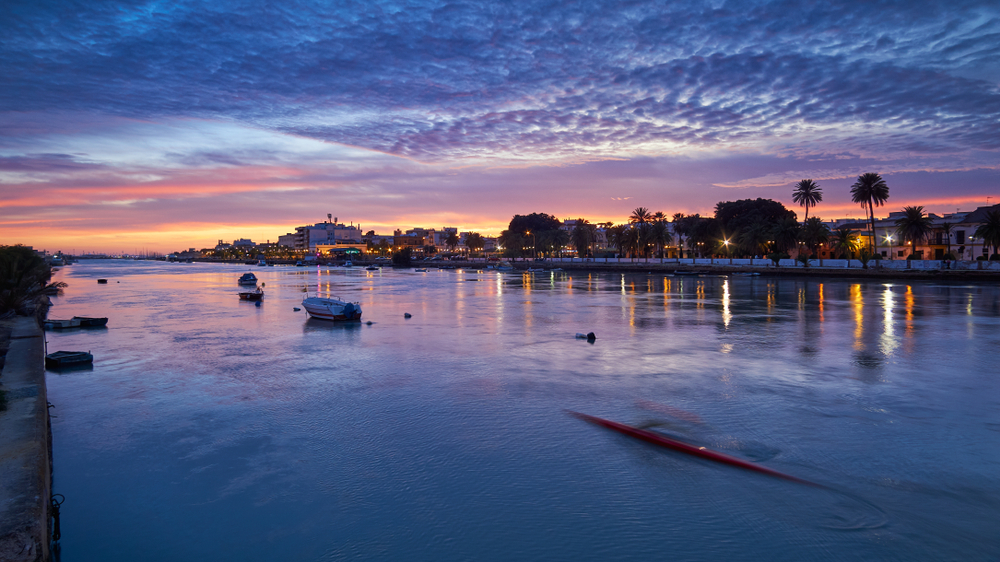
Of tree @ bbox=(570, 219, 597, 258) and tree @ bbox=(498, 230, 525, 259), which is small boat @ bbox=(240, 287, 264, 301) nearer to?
tree @ bbox=(570, 219, 597, 258)

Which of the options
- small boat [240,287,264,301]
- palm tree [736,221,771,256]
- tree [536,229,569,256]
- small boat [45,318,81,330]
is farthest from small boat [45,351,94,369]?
tree [536,229,569,256]

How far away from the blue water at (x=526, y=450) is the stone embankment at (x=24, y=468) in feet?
4.00

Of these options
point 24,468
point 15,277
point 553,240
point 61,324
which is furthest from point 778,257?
point 24,468

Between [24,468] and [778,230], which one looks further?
[778,230]

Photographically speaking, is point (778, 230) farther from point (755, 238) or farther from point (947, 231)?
point (947, 231)

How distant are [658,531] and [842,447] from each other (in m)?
6.00

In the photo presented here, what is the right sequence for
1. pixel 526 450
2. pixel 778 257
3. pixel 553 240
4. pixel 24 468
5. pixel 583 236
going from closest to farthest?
pixel 24 468, pixel 526 450, pixel 778 257, pixel 583 236, pixel 553 240

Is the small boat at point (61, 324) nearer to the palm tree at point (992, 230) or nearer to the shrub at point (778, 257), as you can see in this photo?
the shrub at point (778, 257)

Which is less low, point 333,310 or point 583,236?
point 583,236

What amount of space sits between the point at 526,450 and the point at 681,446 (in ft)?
11.4

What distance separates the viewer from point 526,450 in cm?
1220

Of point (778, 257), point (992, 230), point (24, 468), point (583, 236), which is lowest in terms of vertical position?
→ point (24, 468)

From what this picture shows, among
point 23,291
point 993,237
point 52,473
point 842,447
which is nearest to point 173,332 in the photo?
point 23,291

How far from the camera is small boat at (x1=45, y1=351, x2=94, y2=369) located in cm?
2091
